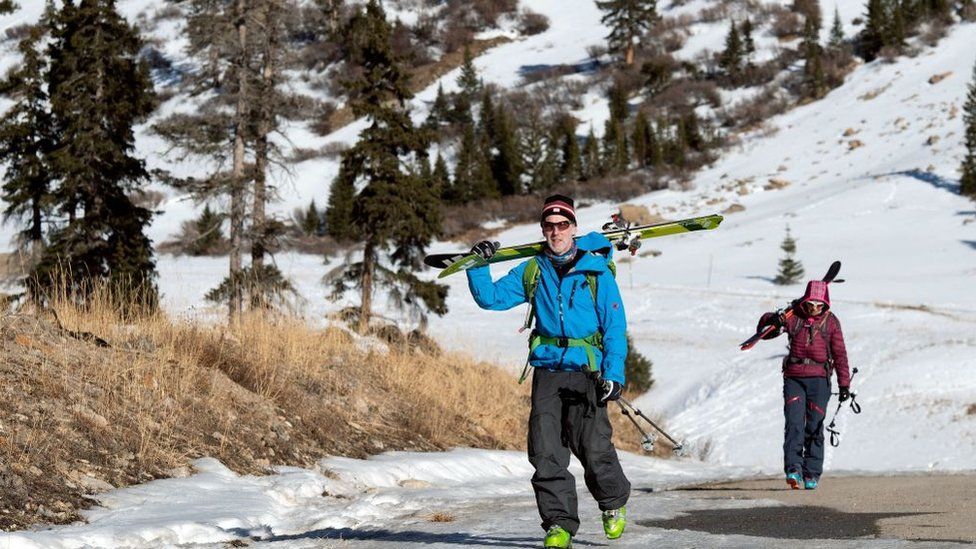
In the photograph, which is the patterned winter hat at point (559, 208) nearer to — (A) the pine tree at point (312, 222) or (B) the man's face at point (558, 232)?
(B) the man's face at point (558, 232)

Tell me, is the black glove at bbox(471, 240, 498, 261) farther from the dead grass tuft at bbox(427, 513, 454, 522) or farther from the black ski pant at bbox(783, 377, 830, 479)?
the black ski pant at bbox(783, 377, 830, 479)

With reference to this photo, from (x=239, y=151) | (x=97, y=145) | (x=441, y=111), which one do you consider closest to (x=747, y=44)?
(x=441, y=111)

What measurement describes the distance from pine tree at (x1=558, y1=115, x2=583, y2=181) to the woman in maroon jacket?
67.1m

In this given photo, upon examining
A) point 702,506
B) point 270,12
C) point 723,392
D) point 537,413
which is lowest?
point 723,392

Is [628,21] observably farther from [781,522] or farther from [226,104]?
[781,522]

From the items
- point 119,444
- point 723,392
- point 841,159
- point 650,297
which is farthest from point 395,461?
point 841,159

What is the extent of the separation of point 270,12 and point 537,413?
16933 millimetres

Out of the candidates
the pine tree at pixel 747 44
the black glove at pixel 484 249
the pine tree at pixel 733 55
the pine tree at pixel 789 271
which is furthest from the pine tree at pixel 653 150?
the black glove at pixel 484 249

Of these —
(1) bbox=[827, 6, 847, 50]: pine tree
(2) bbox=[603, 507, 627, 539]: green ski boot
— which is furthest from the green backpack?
(1) bbox=[827, 6, 847, 50]: pine tree

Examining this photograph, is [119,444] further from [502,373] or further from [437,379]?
[502,373]

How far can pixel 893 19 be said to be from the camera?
85.2 metres

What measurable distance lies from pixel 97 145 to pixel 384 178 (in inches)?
287

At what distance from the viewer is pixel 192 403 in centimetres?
838

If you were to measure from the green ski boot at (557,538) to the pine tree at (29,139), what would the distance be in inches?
977
